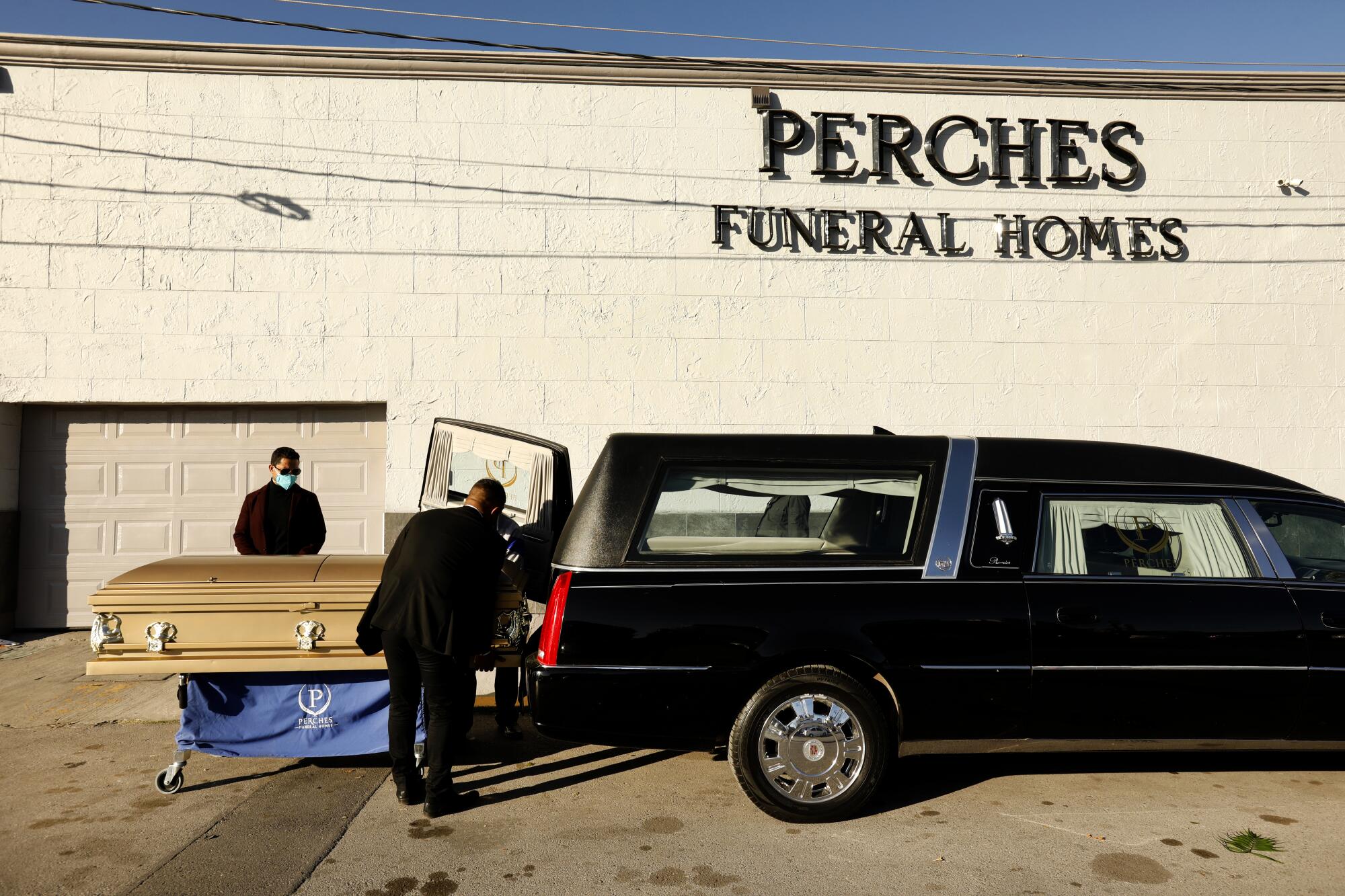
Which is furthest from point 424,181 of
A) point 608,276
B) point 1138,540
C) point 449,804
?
point 1138,540

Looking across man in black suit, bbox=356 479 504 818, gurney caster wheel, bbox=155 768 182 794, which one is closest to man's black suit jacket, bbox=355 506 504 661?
man in black suit, bbox=356 479 504 818

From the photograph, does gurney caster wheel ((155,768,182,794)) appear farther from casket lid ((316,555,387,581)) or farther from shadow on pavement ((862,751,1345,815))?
shadow on pavement ((862,751,1345,815))

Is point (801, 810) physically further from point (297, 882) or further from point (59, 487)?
point (59, 487)

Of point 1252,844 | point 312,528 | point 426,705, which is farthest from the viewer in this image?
point 312,528

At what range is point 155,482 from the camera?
29.9 feet

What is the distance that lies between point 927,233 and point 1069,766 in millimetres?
5771

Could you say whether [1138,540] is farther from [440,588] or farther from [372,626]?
[372,626]

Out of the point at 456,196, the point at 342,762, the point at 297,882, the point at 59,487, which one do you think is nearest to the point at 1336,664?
the point at 297,882

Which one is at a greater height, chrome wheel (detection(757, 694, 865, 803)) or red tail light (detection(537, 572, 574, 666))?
red tail light (detection(537, 572, 574, 666))

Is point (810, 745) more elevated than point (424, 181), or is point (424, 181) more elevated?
point (424, 181)

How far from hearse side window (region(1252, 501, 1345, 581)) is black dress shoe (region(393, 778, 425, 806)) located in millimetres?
4386

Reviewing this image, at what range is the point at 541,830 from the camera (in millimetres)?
4285

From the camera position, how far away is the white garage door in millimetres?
9039

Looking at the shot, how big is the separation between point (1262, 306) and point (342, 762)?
9.53 m
